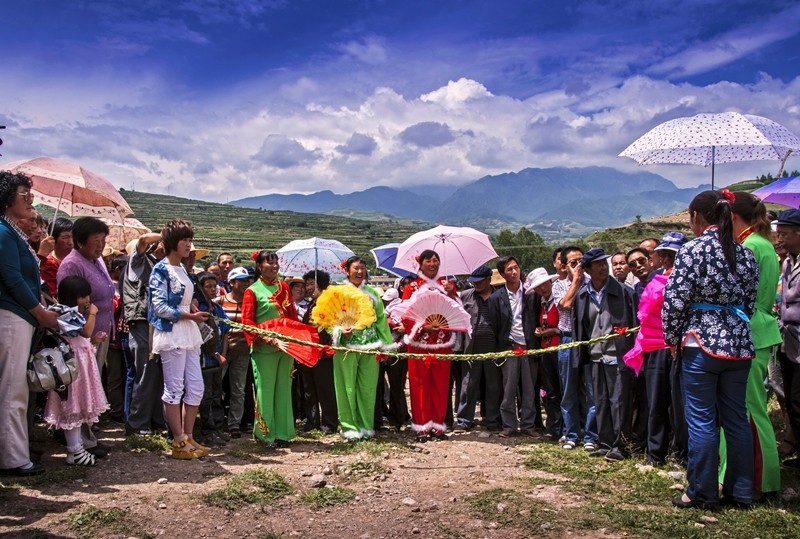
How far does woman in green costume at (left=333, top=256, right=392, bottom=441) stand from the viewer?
7938 mm

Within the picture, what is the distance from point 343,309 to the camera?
797 centimetres

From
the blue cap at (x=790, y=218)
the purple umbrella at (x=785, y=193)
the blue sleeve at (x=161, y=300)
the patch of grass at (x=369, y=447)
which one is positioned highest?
the purple umbrella at (x=785, y=193)

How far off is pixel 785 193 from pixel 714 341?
6.47 meters

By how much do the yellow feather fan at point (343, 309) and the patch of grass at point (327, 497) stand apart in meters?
2.57

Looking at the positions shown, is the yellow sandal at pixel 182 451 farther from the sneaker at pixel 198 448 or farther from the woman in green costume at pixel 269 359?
the woman in green costume at pixel 269 359

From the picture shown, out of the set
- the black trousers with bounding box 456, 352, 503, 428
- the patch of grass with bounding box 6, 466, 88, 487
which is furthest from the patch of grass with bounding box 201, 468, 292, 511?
the black trousers with bounding box 456, 352, 503, 428

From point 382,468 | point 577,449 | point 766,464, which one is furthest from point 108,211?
point 766,464

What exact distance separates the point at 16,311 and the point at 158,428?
2.81 m

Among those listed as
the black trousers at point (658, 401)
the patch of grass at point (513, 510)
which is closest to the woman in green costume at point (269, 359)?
the patch of grass at point (513, 510)

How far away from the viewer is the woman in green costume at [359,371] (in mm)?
7938

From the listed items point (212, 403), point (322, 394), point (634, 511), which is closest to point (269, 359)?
point (212, 403)

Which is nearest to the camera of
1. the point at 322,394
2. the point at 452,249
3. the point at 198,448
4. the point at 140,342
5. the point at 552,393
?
the point at 198,448

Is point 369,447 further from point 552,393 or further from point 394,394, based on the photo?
point 552,393

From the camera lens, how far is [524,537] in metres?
4.68
